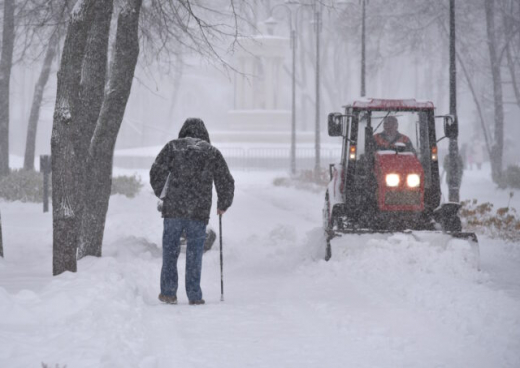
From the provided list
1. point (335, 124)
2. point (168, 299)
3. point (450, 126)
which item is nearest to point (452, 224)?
point (450, 126)

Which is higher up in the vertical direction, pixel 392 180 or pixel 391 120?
pixel 391 120

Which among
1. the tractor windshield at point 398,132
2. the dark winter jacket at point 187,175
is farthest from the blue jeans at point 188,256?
the tractor windshield at point 398,132

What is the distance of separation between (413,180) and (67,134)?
511 cm

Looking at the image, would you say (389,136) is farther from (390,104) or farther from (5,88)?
(5,88)

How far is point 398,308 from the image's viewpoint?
7.25m

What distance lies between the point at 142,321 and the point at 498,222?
1010 centimetres

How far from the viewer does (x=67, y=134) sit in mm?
7688

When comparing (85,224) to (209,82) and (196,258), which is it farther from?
(209,82)

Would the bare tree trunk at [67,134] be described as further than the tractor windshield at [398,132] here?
No

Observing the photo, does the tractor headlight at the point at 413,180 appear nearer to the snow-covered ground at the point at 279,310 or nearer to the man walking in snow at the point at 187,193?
the snow-covered ground at the point at 279,310

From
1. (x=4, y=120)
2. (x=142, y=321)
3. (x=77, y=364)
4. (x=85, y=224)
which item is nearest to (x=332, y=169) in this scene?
(x=85, y=224)

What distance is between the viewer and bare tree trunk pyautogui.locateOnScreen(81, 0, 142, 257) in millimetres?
10039

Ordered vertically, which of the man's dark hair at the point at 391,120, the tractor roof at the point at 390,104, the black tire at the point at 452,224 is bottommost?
the black tire at the point at 452,224

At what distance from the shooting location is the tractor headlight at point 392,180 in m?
10.4
